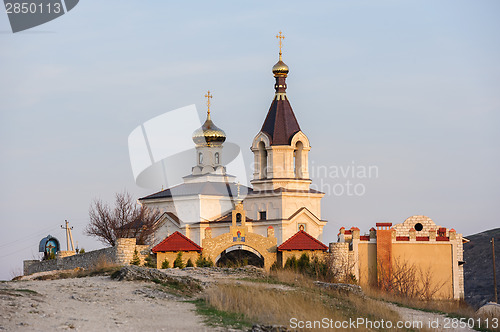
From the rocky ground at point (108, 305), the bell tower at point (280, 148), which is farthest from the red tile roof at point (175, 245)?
the rocky ground at point (108, 305)

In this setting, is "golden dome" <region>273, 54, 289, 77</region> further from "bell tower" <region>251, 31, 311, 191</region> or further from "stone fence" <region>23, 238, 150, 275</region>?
"stone fence" <region>23, 238, 150, 275</region>

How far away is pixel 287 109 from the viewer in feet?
170

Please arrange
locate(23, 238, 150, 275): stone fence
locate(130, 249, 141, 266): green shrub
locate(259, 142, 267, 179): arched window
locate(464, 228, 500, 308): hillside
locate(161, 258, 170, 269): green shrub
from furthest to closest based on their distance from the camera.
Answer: locate(464, 228, 500, 308): hillside, locate(259, 142, 267, 179): arched window, locate(161, 258, 170, 269): green shrub, locate(130, 249, 141, 266): green shrub, locate(23, 238, 150, 275): stone fence

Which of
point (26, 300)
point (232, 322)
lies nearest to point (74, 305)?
point (26, 300)

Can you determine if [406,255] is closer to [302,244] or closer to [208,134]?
[302,244]

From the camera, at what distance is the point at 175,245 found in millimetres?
37938

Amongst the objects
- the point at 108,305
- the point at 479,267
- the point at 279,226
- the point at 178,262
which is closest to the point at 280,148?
the point at 279,226

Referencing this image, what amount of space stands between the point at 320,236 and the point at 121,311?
111 ft

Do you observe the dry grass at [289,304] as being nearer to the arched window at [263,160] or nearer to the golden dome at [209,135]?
the arched window at [263,160]

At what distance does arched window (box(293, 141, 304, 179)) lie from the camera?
51062mm

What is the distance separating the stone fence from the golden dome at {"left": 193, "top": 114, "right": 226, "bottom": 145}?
54.2 ft

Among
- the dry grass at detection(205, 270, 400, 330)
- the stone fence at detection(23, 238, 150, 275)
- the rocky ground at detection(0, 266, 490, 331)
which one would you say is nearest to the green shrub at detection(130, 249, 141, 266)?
the stone fence at detection(23, 238, 150, 275)

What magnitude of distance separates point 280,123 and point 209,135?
5232 millimetres

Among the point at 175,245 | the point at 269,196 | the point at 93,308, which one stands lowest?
the point at 93,308
